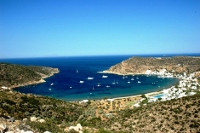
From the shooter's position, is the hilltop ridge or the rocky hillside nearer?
the hilltop ridge

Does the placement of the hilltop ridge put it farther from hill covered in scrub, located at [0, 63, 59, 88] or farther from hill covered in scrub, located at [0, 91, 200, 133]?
hill covered in scrub, located at [0, 91, 200, 133]

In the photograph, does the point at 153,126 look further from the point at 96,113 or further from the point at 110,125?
the point at 96,113

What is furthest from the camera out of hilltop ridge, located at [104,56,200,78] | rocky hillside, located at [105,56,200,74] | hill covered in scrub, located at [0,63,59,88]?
rocky hillside, located at [105,56,200,74]

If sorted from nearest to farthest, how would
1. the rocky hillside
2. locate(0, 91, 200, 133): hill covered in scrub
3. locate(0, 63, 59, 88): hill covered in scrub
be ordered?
locate(0, 91, 200, 133): hill covered in scrub < locate(0, 63, 59, 88): hill covered in scrub < the rocky hillside

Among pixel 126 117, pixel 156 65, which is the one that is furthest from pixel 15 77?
pixel 156 65

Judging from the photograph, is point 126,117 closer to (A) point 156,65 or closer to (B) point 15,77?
(B) point 15,77

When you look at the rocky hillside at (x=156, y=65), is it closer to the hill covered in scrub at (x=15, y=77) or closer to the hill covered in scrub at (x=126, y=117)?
the hill covered in scrub at (x=15, y=77)

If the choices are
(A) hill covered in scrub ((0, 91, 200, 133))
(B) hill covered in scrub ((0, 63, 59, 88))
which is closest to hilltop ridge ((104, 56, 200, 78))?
(B) hill covered in scrub ((0, 63, 59, 88))

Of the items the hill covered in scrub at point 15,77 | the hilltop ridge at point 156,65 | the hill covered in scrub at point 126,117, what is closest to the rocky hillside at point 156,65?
the hilltop ridge at point 156,65

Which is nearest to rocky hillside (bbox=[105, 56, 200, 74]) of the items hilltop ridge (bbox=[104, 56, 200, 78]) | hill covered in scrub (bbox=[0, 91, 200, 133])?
hilltop ridge (bbox=[104, 56, 200, 78])
